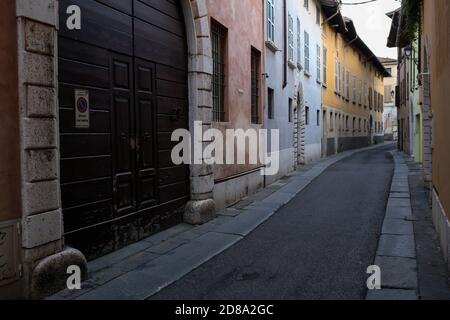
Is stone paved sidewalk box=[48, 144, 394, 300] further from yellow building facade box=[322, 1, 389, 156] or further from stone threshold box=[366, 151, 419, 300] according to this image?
yellow building facade box=[322, 1, 389, 156]

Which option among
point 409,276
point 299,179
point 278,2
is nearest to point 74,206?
point 409,276

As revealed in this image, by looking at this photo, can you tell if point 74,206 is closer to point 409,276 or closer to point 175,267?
point 175,267

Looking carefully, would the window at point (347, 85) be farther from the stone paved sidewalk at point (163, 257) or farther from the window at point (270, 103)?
the stone paved sidewalk at point (163, 257)

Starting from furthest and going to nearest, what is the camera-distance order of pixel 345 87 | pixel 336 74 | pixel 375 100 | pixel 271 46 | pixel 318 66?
pixel 375 100 → pixel 345 87 → pixel 336 74 → pixel 318 66 → pixel 271 46

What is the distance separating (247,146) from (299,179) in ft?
11.8

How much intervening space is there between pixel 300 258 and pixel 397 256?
1198mm

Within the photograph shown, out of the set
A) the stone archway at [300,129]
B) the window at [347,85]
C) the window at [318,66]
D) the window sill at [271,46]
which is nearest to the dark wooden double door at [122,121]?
the window sill at [271,46]

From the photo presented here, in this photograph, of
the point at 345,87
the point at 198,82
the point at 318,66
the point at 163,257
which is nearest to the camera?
the point at 163,257

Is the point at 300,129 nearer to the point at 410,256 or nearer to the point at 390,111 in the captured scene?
the point at 410,256

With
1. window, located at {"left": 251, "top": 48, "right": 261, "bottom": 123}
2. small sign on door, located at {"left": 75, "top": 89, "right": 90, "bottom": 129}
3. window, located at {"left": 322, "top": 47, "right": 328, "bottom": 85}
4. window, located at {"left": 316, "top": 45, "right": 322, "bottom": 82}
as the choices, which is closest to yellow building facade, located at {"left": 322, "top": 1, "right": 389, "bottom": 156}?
window, located at {"left": 322, "top": 47, "right": 328, "bottom": 85}

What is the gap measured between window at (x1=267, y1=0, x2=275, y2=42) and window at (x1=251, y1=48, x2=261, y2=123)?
4.49 ft

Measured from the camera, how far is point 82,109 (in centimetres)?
520

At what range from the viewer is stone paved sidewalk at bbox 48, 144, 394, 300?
4660 mm

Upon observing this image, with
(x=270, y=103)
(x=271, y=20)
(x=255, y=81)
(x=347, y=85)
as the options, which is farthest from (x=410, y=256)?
(x=347, y=85)
